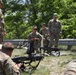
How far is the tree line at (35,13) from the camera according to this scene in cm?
2945

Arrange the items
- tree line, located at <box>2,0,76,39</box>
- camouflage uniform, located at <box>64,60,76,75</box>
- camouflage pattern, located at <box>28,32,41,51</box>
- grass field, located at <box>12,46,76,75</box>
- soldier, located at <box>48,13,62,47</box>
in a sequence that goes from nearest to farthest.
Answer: camouflage uniform, located at <box>64,60,76,75</box>
grass field, located at <box>12,46,76,75</box>
camouflage pattern, located at <box>28,32,41,51</box>
soldier, located at <box>48,13,62,47</box>
tree line, located at <box>2,0,76,39</box>

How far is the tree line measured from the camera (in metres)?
29.5

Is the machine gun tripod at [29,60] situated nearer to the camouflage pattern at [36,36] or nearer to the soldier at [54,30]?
the camouflage pattern at [36,36]

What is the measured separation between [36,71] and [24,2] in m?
21.0

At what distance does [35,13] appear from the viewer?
98.9ft

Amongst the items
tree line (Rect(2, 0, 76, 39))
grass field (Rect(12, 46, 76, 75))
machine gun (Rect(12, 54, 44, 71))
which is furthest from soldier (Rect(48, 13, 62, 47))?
tree line (Rect(2, 0, 76, 39))

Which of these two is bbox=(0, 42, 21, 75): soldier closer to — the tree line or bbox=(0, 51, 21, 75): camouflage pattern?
bbox=(0, 51, 21, 75): camouflage pattern

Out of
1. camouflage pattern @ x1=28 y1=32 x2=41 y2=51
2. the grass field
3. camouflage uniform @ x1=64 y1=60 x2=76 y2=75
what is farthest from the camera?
camouflage pattern @ x1=28 y1=32 x2=41 y2=51

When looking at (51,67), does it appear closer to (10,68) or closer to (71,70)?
(10,68)

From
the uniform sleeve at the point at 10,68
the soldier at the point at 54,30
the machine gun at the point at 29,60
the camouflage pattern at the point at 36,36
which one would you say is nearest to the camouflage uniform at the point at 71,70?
the uniform sleeve at the point at 10,68

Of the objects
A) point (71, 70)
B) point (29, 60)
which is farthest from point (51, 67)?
point (71, 70)

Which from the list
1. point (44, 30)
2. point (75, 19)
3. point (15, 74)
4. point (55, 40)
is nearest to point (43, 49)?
point (55, 40)

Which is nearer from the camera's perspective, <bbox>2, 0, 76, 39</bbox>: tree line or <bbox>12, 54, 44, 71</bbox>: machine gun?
<bbox>12, 54, 44, 71</bbox>: machine gun

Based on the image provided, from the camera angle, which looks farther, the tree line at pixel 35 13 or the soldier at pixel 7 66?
the tree line at pixel 35 13
